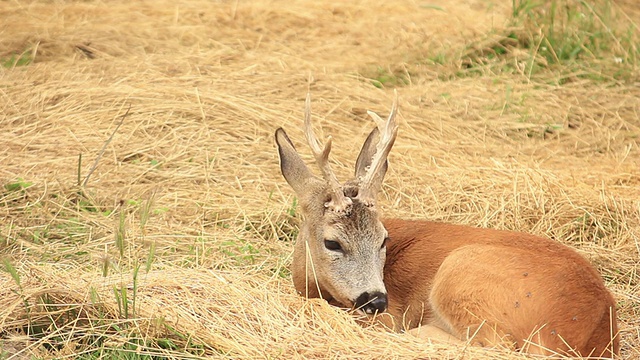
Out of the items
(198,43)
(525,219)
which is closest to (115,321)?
(525,219)

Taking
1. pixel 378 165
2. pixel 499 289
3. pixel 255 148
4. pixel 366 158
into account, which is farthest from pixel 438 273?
pixel 255 148

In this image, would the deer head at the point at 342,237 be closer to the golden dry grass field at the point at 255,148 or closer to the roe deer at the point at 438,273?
the roe deer at the point at 438,273

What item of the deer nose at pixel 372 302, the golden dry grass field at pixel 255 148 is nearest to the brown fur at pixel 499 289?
the golden dry grass field at pixel 255 148

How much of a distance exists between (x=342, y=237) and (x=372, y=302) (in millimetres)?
395

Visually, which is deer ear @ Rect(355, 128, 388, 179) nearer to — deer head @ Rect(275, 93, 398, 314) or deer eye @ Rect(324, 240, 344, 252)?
deer head @ Rect(275, 93, 398, 314)

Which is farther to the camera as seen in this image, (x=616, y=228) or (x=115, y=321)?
(x=616, y=228)

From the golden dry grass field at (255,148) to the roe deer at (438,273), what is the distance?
20 cm

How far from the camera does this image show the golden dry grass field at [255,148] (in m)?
4.45

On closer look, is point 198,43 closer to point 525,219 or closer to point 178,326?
point 525,219

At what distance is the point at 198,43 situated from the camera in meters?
9.37

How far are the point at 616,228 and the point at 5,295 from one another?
12.5 feet

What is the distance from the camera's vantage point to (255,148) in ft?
24.0

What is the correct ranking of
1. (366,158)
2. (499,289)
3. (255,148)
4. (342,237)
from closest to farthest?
(499,289) < (342,237) < (366,158) < (255,148)

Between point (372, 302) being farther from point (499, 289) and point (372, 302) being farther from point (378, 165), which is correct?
point (378, 165)
